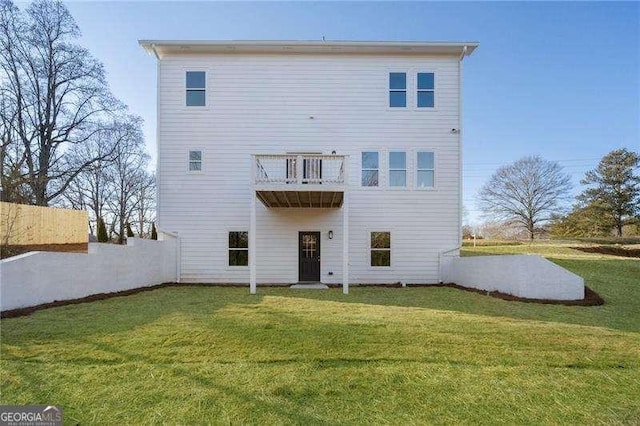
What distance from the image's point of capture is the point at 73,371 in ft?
10.9

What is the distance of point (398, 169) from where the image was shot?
37.2 ft

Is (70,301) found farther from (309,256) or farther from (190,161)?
(309,256)

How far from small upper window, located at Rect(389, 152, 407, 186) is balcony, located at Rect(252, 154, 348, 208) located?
192 cm

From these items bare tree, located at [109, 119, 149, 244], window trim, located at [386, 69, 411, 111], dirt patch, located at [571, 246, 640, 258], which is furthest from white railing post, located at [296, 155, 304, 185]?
bare tree, located at [109, 119, 149, 244]

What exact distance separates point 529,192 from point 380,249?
24138 millimetres

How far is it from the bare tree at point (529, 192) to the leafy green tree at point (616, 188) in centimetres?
204

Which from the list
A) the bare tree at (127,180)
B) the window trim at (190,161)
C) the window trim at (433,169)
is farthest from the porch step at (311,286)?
the bare tree at (127,180)

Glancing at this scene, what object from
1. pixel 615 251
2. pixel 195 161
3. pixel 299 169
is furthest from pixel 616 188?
pixel 195 161

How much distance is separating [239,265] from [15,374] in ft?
26.2

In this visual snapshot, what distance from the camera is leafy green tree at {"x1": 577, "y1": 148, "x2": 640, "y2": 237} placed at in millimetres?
24125

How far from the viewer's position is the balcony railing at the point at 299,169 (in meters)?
9.12

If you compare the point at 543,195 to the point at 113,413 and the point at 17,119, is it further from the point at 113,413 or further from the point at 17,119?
the point at 17,119

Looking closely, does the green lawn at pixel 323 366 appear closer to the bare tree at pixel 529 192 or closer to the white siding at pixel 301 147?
the white siding at pixel 301 147

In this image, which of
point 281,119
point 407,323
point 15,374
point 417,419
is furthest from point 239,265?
point 417,419
